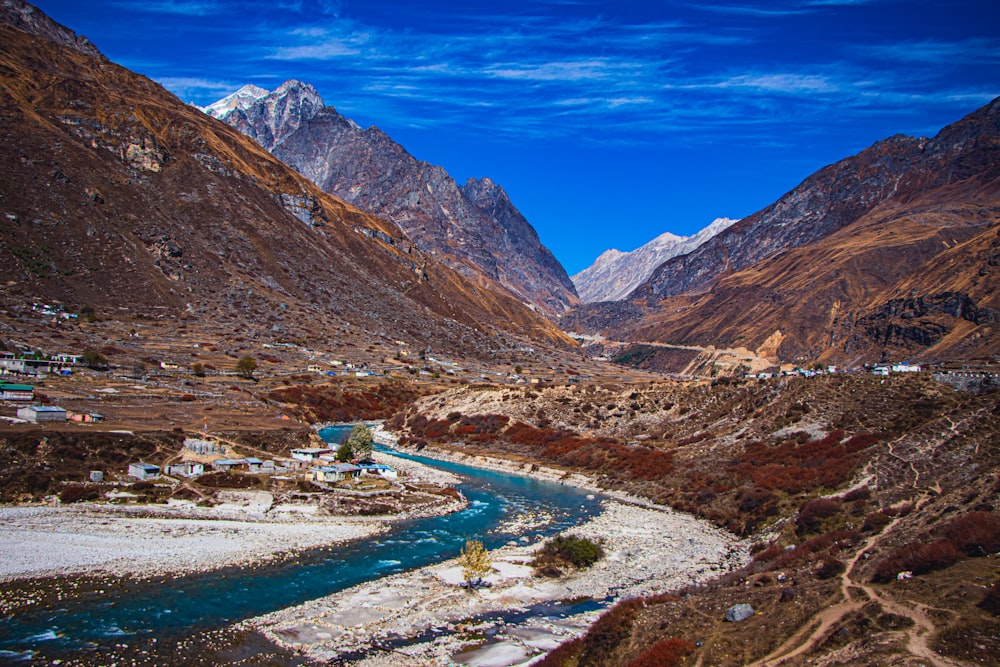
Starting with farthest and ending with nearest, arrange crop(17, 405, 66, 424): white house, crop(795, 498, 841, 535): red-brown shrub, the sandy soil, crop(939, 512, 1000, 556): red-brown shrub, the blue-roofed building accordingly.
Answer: the blue-roofed building, crop(17, 405, 66, 424): white house, crop(795, 498, 841, 535): red-brown shrub, the sandy soil, crop(939, 512, 1000, 556): red-brown shrub

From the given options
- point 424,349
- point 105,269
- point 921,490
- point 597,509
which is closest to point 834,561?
point 921,490

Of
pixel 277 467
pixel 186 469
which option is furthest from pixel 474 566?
pixel 186 469

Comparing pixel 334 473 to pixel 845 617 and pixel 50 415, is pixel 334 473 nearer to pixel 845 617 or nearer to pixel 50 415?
pixel 50 415

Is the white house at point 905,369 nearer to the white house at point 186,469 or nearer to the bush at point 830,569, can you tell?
the bush at point 830,569

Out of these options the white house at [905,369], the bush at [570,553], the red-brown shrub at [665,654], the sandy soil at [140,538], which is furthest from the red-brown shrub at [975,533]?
the white house at [905,369]

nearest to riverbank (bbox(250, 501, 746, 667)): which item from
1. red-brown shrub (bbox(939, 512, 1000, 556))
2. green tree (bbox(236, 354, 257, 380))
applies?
red-brown shrub (bbox(939, 512, 1000, 556))

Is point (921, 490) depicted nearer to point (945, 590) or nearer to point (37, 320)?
point (945, 590)

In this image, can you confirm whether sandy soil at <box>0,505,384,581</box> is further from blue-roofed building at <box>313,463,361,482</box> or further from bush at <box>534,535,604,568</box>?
bush at <box>534,535,604,568</box>
